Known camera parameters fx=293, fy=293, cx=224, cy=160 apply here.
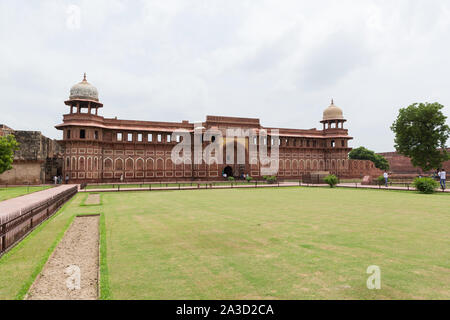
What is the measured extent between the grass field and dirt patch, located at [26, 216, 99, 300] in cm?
27

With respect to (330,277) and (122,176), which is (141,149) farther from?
(330,277)

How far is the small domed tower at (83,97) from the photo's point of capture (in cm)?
3362

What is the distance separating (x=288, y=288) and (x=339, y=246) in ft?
8.73

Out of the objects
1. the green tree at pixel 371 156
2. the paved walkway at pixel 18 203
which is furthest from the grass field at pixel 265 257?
the green tree at pixel 371 156

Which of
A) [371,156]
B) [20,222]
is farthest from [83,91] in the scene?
[371,156]

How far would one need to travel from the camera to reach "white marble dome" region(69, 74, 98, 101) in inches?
1325

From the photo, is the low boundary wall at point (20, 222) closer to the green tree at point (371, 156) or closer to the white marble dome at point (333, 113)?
the white marble dome at point (333, 113)

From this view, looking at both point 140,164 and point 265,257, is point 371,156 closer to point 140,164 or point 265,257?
point 140,164

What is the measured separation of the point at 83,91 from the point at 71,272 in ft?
110

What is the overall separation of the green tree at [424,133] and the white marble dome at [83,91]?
35.9 m

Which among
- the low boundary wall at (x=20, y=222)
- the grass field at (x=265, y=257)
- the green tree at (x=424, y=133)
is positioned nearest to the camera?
the grass field at (x=265, y=257)

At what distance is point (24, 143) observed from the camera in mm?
31219

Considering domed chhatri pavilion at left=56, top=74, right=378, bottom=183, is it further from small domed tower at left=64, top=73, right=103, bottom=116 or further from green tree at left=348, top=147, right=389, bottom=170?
green tree at left=348, top=147, right=389, bottom=170
